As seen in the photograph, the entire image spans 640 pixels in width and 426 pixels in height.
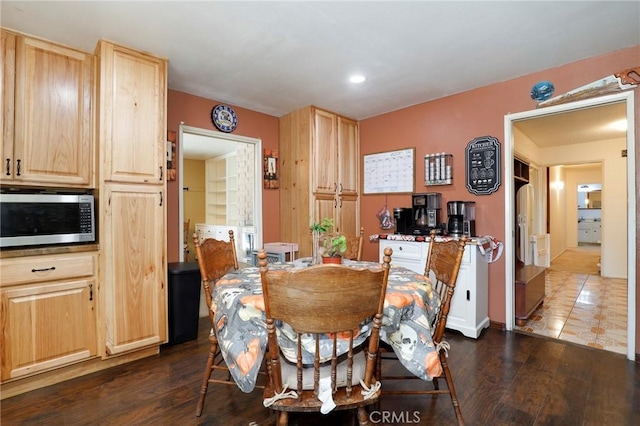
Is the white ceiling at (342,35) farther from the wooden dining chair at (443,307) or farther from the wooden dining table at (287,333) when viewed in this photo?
the wooden dining table at (287,333)

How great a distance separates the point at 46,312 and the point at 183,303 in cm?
92

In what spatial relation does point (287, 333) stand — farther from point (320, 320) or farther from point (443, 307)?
point (443, 307)

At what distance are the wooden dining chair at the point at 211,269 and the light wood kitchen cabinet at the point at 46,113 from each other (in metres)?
1.22

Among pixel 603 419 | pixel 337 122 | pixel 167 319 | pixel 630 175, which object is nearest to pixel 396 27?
pixel 337 122

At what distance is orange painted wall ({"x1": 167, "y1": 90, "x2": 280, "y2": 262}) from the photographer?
10.5ft

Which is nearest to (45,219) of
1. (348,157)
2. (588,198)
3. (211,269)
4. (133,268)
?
(133,268)

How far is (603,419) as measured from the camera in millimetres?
1703

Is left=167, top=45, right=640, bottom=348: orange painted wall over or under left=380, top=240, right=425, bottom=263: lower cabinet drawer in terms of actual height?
over

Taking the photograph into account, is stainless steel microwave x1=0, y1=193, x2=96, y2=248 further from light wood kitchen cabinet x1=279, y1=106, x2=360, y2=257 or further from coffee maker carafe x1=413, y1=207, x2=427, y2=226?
coffee maker carafe x1=413, y1=207, x2=427, y2=226

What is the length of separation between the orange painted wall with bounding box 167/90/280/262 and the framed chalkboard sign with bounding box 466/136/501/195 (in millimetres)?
2364

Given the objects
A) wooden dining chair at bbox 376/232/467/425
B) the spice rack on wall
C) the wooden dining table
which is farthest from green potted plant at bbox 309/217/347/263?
the spice rack on wall

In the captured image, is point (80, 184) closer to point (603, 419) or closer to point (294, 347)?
point (294, 347)

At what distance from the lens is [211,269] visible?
6.31ft

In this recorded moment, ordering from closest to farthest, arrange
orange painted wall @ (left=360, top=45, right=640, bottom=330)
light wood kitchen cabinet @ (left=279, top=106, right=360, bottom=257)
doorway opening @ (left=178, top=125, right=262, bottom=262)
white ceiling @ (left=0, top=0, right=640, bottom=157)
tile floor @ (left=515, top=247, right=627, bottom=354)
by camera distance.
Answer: white ceiling @ (left=0, top=0, right=640, bottom=157), orange painted wall @ (left=360, top=45, right=640, bottom=330), tile floor @ (left=515, top=247, right=627, bottom=354), light wood kitchen cabinet @ (left=279, top=106, right=360, bottom=257), doorway opening @ (left=178, top=125, right=262, bottom=262)
